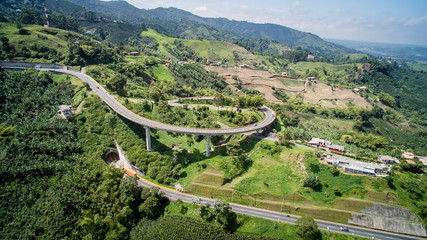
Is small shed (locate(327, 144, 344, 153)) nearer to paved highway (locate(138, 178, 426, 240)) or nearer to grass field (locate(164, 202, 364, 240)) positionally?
paved highway (locate(138, 178, 426, 240))

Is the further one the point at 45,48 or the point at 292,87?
the point at 292,87

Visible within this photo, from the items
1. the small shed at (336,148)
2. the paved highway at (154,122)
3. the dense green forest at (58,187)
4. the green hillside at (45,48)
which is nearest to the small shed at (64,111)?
the dense green forest at (58,187)

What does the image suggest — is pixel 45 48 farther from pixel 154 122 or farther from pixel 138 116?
pixel 154 122

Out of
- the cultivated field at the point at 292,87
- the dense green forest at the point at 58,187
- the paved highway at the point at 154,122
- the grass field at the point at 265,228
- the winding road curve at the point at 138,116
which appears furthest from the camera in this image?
the cultivated field at the point at 292,87

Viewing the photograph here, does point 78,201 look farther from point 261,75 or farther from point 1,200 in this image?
point 261,75

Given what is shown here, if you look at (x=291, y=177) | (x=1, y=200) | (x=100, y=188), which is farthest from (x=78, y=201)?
(x=291, y=177)

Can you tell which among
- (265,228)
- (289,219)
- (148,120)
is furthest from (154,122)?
(289,219)

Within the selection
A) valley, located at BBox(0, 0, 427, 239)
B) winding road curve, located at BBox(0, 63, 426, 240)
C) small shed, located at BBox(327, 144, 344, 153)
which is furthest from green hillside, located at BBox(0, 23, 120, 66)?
small shed, located at BBox(327, 144, 344, 153)

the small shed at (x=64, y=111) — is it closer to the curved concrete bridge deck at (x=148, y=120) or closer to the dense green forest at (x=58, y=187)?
the dense green forest at (x=58, y=187)
